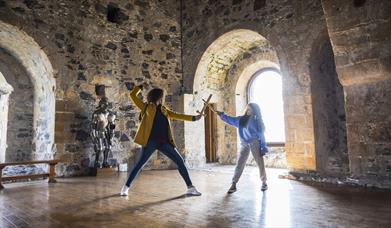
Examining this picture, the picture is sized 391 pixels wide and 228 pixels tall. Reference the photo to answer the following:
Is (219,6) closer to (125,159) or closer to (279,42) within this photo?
(279,42)

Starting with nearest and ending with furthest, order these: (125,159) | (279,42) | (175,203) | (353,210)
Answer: (353,210) < (175,203) < (279,42) < (125,159)

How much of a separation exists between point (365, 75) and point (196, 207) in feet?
8.58

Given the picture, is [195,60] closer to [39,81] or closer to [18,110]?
[39,81]

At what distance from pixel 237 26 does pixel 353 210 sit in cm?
412

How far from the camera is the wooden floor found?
2.25 metres

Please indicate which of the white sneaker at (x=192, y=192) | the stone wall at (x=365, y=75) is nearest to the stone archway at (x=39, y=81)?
the white sneaker at (x=192, y=192)

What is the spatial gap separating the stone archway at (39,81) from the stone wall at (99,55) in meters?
0.19

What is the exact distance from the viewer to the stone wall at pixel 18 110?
713 cm

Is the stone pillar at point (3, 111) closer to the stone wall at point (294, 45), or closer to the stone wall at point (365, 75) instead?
the stone wall at point (294, 45)

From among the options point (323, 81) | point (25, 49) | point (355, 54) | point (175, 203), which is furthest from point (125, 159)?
point (355, 54)

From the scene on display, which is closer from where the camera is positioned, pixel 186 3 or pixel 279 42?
pixel 279 42

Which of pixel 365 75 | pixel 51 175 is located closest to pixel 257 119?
pixel 365 75

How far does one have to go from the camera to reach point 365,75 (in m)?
3.67

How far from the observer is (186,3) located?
694 centimetres
